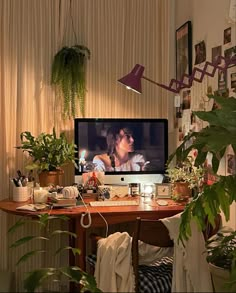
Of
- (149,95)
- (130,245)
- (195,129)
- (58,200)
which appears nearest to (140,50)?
(149,95)

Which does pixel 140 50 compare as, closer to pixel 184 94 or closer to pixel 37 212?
pixel 184 94

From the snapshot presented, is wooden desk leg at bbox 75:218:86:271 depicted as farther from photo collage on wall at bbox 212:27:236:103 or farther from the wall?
photo collage on wall at bbox 212:27:236:103

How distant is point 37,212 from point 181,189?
90 centimetres

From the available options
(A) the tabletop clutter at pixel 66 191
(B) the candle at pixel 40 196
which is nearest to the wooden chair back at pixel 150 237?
(A) the tabletop clutter at pixel 66 191

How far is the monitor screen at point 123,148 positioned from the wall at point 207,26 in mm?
371

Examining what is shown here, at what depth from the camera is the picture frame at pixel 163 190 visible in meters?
2.85

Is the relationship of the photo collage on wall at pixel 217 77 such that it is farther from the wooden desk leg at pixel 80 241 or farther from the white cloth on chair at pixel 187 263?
the wooden desk leg at pixel 80 241

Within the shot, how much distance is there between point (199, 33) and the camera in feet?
9.14

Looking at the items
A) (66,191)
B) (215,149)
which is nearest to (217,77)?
(66,191)

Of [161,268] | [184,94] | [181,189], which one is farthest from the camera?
[184,94]

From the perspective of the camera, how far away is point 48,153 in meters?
2.91

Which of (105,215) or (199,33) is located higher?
(199,33)

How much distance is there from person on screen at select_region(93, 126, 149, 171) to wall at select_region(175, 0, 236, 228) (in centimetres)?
50

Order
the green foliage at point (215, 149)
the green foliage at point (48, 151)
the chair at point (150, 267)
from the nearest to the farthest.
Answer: the green foliage at point (215, 149) < the chair at point (150, 267) < the green foliage at point (48, 151)
